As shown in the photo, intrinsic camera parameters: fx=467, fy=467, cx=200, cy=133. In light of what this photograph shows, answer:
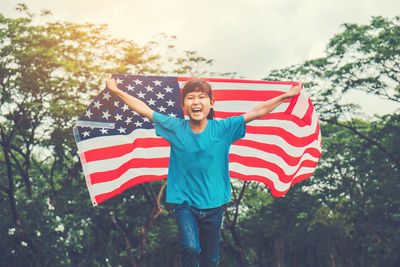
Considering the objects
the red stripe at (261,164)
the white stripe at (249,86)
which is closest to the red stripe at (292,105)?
the white stripe at (249,86)

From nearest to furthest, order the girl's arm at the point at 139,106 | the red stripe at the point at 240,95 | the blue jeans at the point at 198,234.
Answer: the blue jeans at the point at 198,234 < the girl's arm at the point at 139,106 < the red stripe at the point at 240,95

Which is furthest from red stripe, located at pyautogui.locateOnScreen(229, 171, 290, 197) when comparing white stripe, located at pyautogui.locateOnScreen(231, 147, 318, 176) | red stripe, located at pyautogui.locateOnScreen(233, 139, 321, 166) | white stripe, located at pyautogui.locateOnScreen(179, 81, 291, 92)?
white stripe, located at pyautogui.locateOnScreen(179, 81, 291, 92)

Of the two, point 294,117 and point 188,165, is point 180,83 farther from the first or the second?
point 188,165

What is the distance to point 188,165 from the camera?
367 centimetres

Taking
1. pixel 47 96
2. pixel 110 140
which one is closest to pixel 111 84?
pixel 110 140

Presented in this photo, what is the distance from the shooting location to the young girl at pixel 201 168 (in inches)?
142

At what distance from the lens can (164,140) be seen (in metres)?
5.73

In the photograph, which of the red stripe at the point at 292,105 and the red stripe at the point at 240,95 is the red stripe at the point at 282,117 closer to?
the red stripe at the point at 292,105

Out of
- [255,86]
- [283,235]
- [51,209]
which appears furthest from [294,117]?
[283,235]

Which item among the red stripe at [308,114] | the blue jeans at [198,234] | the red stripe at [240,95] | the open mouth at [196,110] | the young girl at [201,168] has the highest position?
the red stripe at [240,95]

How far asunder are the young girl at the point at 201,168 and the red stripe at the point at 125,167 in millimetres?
1743

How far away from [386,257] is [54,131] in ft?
53.5

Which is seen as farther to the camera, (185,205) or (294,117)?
(294,117)

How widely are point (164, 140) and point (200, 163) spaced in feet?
6.99
